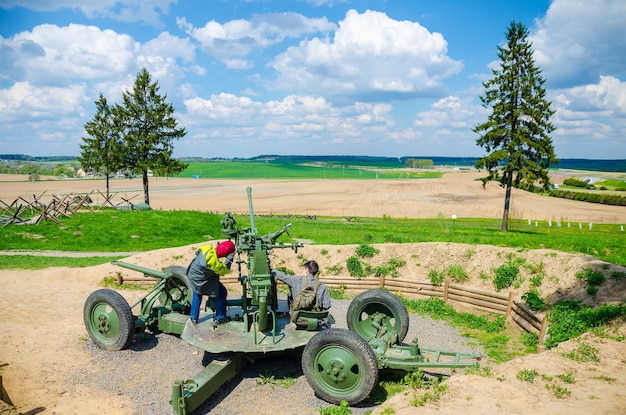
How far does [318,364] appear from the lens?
7738 millimetres

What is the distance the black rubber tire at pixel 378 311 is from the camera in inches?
376

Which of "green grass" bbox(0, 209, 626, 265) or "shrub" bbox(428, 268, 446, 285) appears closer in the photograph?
"shrub" bbox(428, 268, 446, 285)

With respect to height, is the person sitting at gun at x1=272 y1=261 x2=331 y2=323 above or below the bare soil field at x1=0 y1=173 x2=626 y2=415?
above

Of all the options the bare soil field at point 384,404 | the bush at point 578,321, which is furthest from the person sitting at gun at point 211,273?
the bush at point 578,321

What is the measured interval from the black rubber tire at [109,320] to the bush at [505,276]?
36.0 ft

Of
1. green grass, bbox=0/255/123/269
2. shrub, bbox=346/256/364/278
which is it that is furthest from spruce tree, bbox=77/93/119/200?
shrub, bbox=346/256/364/278

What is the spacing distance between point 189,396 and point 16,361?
5145 millimetres

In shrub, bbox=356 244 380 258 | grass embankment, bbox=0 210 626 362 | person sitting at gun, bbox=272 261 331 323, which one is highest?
person sitting at gun, bbox=272 261 331 323

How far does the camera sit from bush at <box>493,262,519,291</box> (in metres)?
13.8

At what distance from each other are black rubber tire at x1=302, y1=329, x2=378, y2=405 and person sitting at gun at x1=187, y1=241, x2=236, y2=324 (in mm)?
2473

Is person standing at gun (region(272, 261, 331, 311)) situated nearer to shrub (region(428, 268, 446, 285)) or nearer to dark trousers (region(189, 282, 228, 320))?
dark trousers (region(189, 282, 228, 320))

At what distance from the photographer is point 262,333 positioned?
8680 mm

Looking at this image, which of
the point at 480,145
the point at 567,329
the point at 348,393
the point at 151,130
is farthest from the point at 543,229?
the point at 151,130

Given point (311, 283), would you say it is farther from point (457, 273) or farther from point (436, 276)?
point (457, 273)
